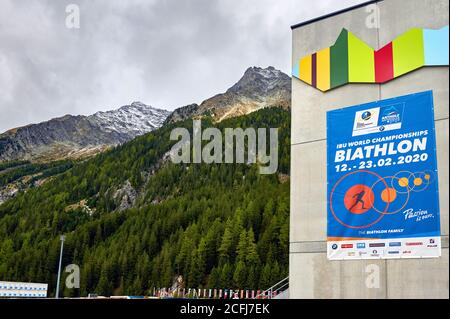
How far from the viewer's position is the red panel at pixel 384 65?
1733 cm

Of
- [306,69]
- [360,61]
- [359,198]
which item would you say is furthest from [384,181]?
[306,69]

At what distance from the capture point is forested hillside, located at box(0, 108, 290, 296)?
348ft

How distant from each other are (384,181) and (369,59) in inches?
166

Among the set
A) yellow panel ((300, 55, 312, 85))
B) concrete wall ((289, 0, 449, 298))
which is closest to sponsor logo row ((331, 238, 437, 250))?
concrete wall ((289, 0, 449, 298))

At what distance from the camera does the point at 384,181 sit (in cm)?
1656

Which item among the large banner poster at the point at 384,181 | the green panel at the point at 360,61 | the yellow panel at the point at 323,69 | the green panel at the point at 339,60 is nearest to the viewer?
the large banner poster at the point at 384,181

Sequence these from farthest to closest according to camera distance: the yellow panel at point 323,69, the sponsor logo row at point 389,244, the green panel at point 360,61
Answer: the yellow panel at point 323,69 < the green panel at point 360,61 < the sponsor logo row at point 389,244

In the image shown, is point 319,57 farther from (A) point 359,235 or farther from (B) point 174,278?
(B) point 174,278

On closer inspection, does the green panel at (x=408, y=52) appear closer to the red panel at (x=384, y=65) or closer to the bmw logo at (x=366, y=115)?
the red panel at (x=384, y=65)

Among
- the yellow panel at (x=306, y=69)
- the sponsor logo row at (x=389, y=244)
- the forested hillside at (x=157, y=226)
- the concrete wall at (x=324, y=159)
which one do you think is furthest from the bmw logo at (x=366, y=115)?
the forested hillside at (x=157, y=226)

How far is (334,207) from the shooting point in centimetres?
1748

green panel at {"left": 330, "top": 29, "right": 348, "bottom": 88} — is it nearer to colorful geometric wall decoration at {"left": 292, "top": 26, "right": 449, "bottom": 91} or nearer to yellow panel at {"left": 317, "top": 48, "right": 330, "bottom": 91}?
colorful geometric wall decoration at {"left": 292, "top": 26, "right": 449, "bottom": 91}

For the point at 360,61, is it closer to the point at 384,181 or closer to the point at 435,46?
the point at 435,46

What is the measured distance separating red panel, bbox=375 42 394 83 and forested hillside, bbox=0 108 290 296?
77.1 metres
